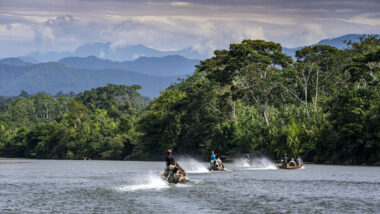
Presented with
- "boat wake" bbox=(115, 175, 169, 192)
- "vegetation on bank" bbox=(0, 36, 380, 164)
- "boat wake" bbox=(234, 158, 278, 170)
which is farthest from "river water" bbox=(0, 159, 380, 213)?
"boat wake" bbox=(234, 158, 278, 170)

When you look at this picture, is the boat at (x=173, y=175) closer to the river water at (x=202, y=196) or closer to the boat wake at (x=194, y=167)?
the river water at (x=202, y=196)

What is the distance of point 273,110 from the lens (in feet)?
320

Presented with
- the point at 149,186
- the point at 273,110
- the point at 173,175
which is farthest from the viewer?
the point at 273,110

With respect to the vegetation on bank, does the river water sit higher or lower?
lower

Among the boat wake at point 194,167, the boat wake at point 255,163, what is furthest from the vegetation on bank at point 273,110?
the boat wake at point 194,167

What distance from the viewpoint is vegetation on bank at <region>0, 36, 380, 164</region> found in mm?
74438

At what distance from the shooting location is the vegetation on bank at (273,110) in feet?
244

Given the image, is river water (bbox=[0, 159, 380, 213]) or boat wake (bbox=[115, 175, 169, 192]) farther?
boat wake (bbox=[115, 175, 169, 192])

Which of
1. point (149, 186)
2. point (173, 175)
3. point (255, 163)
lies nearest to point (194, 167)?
point (255, 163)

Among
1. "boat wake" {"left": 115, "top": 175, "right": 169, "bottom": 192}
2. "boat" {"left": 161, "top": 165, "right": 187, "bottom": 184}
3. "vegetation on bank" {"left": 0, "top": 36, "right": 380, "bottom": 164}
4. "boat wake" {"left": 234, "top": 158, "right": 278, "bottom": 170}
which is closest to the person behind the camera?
"boat wake" {"left": 115, "top": 175, "right": 169, "bottom": 192}

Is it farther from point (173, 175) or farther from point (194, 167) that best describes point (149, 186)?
point (194, 167)

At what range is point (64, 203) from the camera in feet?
113

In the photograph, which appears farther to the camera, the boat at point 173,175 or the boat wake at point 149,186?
the boat at point 173,175

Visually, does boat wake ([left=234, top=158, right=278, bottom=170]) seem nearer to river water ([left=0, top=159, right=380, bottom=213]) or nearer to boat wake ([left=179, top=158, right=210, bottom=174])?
boat wake ([left=179, top=158, right=210, bottom=174])
